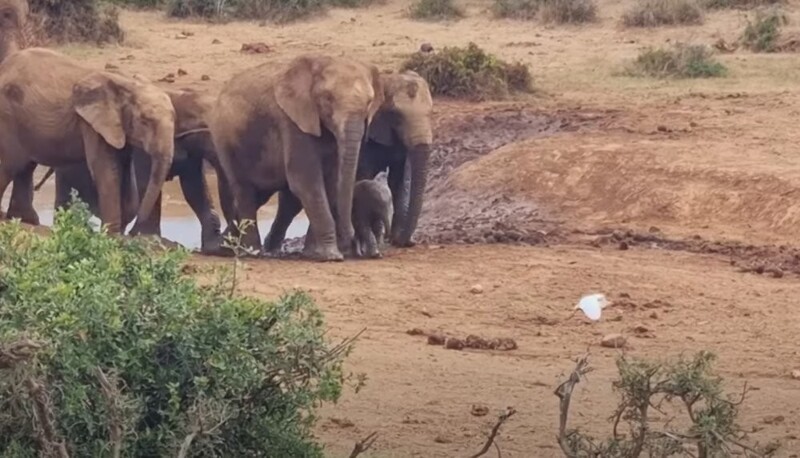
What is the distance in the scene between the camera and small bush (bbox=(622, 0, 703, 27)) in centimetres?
2008

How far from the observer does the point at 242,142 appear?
1176 cm

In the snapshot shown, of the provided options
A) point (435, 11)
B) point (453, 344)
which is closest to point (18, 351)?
point (453, 344)

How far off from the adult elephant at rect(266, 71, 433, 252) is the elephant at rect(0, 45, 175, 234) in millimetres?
1248

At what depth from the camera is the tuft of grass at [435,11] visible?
21.1 metres

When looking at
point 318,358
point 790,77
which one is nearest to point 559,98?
point 790,77

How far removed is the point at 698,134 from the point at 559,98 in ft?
8.15

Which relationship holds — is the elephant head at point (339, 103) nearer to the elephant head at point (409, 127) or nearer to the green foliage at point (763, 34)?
the elephant head at point (409, 127)

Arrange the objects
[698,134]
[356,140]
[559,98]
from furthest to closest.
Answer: [559,98] < [698,134] < [356,140]

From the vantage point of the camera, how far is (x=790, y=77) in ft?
55.5

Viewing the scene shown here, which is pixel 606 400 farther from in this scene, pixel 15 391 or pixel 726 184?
pixel 726 184

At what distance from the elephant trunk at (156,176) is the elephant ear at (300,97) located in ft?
2.53

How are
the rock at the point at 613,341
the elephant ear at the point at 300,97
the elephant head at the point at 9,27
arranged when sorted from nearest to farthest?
the rock at the point at 613,341, the elephant ear at the point at 300,97, the elephant head at the point at 9,27

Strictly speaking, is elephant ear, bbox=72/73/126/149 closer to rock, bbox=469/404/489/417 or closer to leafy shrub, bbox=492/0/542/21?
rock, bbox=469/404/489/417

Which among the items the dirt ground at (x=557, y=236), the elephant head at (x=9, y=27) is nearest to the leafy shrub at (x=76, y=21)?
the dirt ground at (x=557, y=236)
